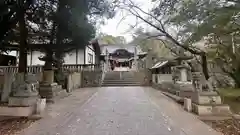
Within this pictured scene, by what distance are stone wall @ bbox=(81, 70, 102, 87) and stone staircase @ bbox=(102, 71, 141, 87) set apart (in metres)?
0.90

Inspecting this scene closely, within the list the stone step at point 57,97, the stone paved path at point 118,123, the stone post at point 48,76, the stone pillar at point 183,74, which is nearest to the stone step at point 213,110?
the stone paved path at point 118,123

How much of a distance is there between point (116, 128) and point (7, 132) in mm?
2947

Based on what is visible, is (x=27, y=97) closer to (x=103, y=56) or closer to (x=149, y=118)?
(x=149, y=118)

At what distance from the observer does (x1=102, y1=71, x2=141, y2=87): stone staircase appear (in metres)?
24.9

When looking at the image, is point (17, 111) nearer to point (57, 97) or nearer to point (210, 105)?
point (57, 97)

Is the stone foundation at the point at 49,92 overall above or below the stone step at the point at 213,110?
above

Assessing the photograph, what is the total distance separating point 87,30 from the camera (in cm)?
1199

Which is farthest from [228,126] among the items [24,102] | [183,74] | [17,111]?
[183,74]

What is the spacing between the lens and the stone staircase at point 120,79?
24891 mm

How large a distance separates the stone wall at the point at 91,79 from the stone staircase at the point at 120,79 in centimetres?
90

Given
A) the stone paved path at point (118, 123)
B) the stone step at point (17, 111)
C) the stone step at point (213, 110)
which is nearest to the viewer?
the stone paved path at point (118, 123)

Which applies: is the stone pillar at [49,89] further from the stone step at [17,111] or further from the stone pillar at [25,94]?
the stone step at [17,111]

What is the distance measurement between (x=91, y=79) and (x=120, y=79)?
3.63 meters

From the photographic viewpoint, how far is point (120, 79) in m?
26.3
